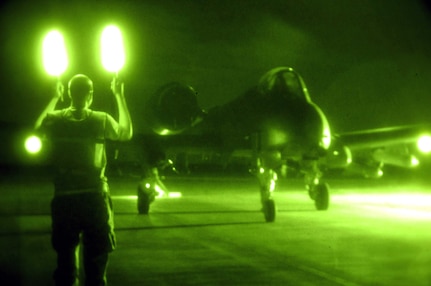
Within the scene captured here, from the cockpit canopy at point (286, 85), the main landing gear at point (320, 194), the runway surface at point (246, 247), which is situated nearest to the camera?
the runway surface at point (246, 247)

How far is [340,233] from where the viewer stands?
11.6 meters

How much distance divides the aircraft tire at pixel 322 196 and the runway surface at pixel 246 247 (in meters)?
0.28

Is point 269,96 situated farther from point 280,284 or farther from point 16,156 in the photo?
point 16,156

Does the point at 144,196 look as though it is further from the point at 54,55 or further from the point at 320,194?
the point at 54,55

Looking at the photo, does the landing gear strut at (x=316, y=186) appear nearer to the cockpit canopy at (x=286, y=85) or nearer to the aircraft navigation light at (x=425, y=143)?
the cockpit canopy at (x=286, y=85)

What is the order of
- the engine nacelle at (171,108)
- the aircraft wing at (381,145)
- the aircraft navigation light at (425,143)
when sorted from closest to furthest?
the engine nacelle at (171,108), the aircraft navigation light at (425,143), the aircraft wing at (381,145)

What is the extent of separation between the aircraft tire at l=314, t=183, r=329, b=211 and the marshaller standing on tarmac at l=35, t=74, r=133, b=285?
11666 millimetres

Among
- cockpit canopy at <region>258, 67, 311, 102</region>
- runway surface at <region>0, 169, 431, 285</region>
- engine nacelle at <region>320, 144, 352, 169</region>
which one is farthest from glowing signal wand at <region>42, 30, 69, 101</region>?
engine nacelle at <region>320, 144, 352, 169</region>

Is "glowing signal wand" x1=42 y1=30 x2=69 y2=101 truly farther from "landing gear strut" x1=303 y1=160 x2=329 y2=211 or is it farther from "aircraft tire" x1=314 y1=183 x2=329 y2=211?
"aircraft tire" x1=314 y1=183 x2=329 y2=211

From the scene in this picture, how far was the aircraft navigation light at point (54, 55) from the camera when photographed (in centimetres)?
498

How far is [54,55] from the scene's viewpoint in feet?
16.4

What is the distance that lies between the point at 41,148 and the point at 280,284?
10.4 feet

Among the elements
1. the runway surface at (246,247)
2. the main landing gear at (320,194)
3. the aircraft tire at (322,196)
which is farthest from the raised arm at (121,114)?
the aircraft tire at (322,196)

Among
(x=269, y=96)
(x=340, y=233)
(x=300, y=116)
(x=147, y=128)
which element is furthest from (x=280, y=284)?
(x=147, y=128)
